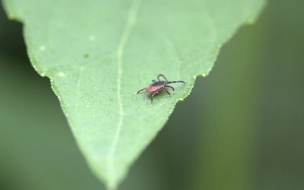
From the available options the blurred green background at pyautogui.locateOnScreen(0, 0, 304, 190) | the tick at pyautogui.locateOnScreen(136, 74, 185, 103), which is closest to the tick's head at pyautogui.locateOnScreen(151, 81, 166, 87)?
the tick at pyautogui.locateOnScreen(136, 74, 185, 103)

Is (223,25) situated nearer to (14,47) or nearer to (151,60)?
(151,60)

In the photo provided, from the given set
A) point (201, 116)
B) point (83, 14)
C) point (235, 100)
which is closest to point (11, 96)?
point (83, 14)

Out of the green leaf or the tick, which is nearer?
the green leaf

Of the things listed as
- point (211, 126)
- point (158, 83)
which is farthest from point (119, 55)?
point (211, 126)

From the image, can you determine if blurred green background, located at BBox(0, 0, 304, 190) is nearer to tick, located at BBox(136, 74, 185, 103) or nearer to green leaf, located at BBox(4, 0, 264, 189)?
green leaf, located at BBox(4, 0, 264, 189)

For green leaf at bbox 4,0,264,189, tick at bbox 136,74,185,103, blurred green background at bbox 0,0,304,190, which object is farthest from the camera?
blurred green background at bbox 0,0,304,190

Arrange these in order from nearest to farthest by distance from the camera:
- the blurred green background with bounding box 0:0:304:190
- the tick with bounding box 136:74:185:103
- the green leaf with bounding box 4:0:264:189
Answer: the green leaf with bounding box 4:0:264:189
the tick with bounding box 136:74:185:103
the blurred green background with bounding box 0:0:304:190
